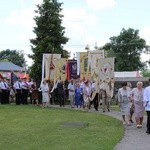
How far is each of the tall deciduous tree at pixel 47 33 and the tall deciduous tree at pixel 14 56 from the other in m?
98.4

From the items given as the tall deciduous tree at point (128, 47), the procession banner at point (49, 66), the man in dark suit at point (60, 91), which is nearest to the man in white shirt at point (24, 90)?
the procession banner at point (49, 66)

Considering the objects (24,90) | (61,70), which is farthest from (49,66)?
(24,90)

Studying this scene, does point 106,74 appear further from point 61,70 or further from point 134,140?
point 134,140

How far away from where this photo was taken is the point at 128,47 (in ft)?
346

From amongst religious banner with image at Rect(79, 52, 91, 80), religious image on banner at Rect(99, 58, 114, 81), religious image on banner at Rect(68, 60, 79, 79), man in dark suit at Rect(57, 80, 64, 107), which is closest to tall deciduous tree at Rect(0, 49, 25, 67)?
religious image on banner at Rect(68, 60, 79, 79)

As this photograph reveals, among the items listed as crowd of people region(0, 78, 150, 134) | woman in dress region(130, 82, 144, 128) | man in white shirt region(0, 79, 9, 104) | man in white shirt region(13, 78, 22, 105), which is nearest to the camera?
woman in dress region(130, 82, 144, 128)

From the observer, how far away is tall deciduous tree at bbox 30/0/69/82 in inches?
1870

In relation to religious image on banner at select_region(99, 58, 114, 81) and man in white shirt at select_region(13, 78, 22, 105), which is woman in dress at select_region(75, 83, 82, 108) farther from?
man in white shirt at select_region(13, 78, 22, 105)

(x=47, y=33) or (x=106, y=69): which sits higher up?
(x=47, y=33)

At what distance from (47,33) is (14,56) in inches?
4180

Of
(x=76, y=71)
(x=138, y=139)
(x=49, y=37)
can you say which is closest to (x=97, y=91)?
(x=76, y=71)

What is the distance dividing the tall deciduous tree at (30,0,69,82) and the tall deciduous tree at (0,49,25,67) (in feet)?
323

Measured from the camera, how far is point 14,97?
35750mm

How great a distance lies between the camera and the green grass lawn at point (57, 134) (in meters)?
12.8
